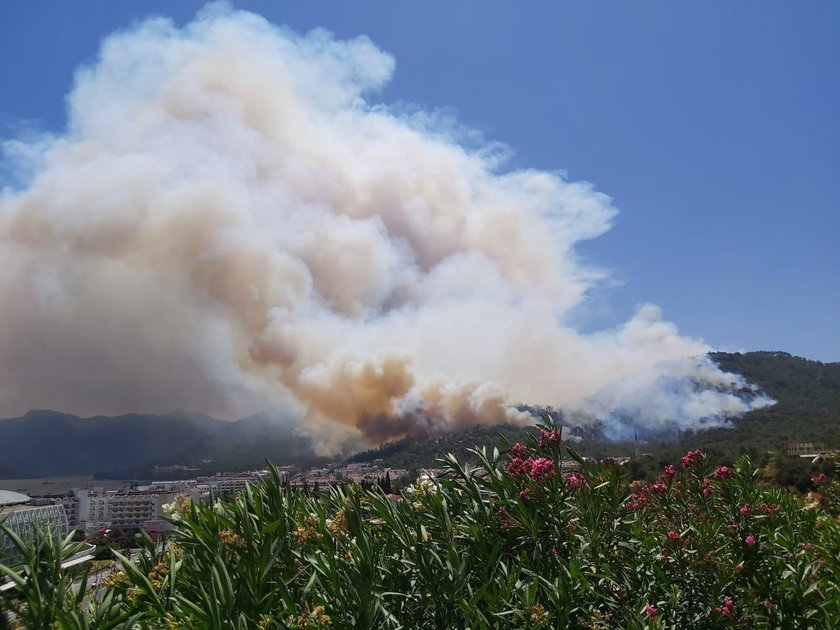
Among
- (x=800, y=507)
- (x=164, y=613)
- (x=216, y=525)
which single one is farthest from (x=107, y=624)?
(x=800, y=507)

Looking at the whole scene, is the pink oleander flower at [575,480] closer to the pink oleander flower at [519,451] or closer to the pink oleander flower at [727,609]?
the pink oleander flower at [519,451]

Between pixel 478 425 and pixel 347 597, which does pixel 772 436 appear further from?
pixel 347 597

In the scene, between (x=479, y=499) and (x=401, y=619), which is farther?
(x=479, y=499)

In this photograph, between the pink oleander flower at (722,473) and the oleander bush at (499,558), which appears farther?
the pink oleander flower at (722,473)

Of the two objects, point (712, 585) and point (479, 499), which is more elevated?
point (479, 499)

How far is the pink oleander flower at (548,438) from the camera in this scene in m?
5.27

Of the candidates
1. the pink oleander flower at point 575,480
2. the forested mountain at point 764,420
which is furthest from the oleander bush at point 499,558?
the forested mountain at point 764,420

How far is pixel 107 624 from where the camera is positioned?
9.91ft

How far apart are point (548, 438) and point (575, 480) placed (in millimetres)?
434

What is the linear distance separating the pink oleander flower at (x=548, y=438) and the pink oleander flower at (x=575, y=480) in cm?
33

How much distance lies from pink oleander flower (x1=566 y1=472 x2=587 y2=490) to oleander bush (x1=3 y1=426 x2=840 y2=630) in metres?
0.01

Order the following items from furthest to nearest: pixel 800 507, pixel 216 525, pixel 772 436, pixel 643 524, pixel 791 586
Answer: pixel 772 436
pixel 800 507
pixel 643 524
pixel 791 586
pixel 216 525

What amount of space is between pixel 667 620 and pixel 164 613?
12.6 feet

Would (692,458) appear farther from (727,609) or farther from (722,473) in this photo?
(727,609)
